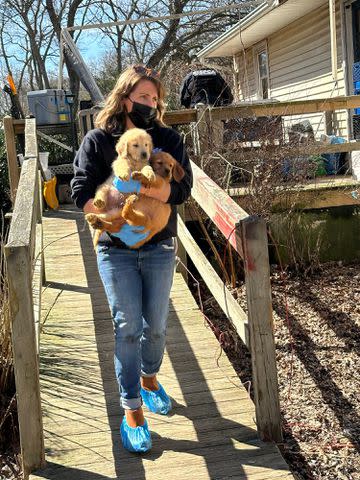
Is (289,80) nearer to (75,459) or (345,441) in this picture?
(345,441)

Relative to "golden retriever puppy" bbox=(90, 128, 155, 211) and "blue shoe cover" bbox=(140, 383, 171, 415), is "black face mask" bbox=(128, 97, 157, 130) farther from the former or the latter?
"blue shoe cover" bbox=(140, 383, 171, 415)

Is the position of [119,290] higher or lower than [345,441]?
higher

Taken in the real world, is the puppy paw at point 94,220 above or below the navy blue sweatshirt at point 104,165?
below

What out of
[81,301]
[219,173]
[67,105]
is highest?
[67,105]

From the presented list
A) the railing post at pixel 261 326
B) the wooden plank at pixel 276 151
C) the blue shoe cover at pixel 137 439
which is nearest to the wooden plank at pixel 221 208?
the railing post at pixel 261 326

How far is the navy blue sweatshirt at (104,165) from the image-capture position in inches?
111

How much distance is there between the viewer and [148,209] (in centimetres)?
279

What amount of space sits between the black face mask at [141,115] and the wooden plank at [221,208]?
63 cm

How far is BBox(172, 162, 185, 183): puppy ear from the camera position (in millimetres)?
2863

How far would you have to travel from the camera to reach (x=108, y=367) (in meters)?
3.94

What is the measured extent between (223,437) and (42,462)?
877 millimetres

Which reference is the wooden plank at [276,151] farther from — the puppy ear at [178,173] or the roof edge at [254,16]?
the roof edge at [254,16]

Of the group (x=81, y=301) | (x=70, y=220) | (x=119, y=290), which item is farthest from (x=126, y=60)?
(x=119, y=290)

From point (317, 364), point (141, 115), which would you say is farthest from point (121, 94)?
point (317, 364)
